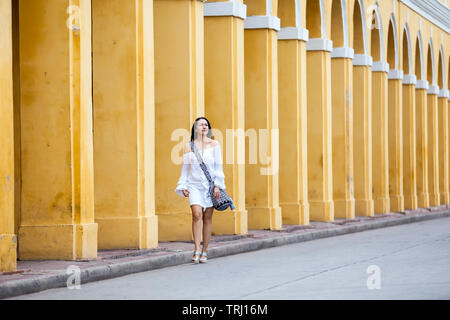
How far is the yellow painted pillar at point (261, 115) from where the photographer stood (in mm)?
20219

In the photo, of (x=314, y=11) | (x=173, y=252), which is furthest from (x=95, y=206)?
(x=314, y=11)

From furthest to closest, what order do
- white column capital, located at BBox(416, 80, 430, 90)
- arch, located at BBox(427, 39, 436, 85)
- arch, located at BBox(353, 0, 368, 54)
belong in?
arch, located at BBox(427, 39, 436, 85), white column capital, located at BBox(416, 80, 430, 90), arch, located at BBox(353, 0, 368, 54)

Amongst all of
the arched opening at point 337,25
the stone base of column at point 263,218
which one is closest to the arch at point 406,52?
the arched opening at point 337,25

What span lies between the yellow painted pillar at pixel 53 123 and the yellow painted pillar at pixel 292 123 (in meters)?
9.46

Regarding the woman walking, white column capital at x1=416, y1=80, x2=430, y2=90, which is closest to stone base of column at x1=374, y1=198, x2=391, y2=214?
white column capital at x1=416, y1=80, x2=430, y2=90

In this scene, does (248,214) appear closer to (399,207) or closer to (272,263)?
(272,263)

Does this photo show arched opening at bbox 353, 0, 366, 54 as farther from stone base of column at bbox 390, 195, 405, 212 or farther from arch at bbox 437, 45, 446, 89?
arch at bbox 437, 45, 446, 89

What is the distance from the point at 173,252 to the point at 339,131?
12.9 meters

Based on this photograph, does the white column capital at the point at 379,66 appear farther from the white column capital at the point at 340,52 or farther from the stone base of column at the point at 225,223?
the stone base of column at the point at 225,223

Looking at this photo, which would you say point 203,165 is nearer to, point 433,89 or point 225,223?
point 225,223

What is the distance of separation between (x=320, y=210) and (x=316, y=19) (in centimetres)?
424

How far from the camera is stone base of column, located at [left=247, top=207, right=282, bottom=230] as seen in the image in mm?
20109

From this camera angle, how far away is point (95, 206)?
14.9 metres

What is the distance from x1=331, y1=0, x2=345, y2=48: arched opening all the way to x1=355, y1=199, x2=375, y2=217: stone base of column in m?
4.31
